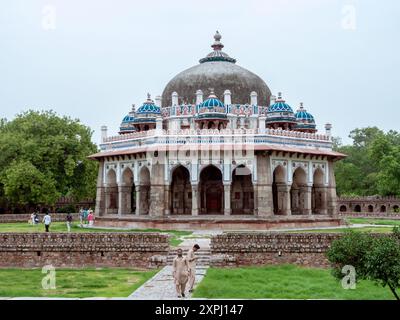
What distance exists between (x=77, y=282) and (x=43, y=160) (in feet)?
87.1

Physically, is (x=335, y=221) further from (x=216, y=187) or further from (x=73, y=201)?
A: (x=73, y=201)

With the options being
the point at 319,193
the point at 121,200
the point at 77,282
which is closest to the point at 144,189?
the point at 121,200

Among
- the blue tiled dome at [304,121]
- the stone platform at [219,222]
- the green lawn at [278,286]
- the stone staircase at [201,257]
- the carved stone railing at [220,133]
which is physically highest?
the blue tiled dome at [304,121]

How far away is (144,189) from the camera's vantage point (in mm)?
31109

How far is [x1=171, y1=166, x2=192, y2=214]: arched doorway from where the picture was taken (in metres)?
31.6

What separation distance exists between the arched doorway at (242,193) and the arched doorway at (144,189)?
15.4 feet

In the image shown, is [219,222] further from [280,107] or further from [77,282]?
[77,282]

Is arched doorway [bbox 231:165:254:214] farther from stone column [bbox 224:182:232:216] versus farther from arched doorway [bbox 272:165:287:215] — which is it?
stone column [bbox 224:182:232:216]

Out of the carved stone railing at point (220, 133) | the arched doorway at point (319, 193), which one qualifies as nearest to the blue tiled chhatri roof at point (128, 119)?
the carved stone railing at point (220, 133)

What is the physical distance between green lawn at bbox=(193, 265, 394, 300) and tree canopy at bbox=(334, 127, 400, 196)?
113ft

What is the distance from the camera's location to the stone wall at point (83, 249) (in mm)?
16938

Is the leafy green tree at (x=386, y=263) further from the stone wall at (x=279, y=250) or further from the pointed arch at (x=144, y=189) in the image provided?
the pointed arch at (x=144, y=189)
